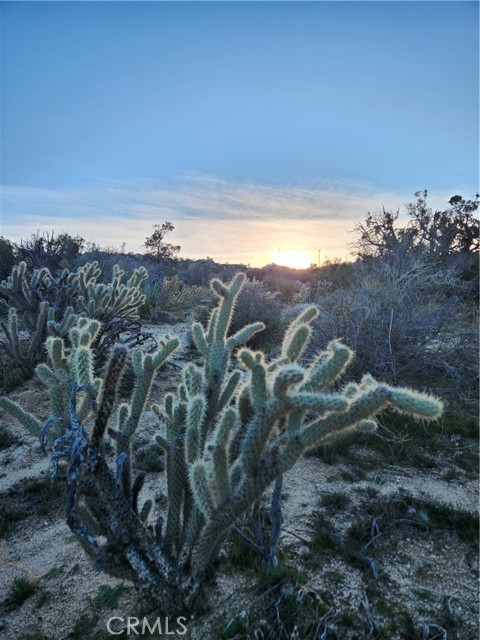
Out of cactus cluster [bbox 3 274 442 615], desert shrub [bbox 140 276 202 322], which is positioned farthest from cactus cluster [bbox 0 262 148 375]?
cactus cluster [bbox 3 274 442 615]

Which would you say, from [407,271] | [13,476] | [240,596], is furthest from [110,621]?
[407,271]

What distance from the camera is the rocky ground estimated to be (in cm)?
221

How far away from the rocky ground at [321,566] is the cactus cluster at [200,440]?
45 centimetres

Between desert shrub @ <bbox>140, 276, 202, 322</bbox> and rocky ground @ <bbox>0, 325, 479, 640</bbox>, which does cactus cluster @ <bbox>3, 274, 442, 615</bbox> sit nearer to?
rocky ground @ <bbox>0, 325, 479, 640</bbox>

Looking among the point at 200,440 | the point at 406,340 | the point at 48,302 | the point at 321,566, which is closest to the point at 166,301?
the point at 48,302

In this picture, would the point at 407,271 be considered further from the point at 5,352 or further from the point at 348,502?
the point at 5,352

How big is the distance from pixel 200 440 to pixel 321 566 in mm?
1251

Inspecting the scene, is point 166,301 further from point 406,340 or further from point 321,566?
point 321,566

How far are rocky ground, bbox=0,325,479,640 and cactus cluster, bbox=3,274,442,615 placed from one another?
0.45 m

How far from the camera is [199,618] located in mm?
2227

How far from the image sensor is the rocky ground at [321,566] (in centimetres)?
221

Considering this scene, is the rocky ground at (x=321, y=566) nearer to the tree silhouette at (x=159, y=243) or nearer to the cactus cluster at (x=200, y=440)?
the cactus cluster at (x=200, y=440)

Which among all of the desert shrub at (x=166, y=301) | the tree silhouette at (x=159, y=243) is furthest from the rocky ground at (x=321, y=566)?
the tree silhouette at (x=159, y=243)

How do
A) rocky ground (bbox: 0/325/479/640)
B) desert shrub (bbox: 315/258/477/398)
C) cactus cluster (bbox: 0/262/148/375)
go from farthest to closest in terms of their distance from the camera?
cactus cluster (bbox: 0/262/148/375) < desert shrub (bbox: 315/258/477/398) < rocky ground (bbox: 0/325/479/640)
